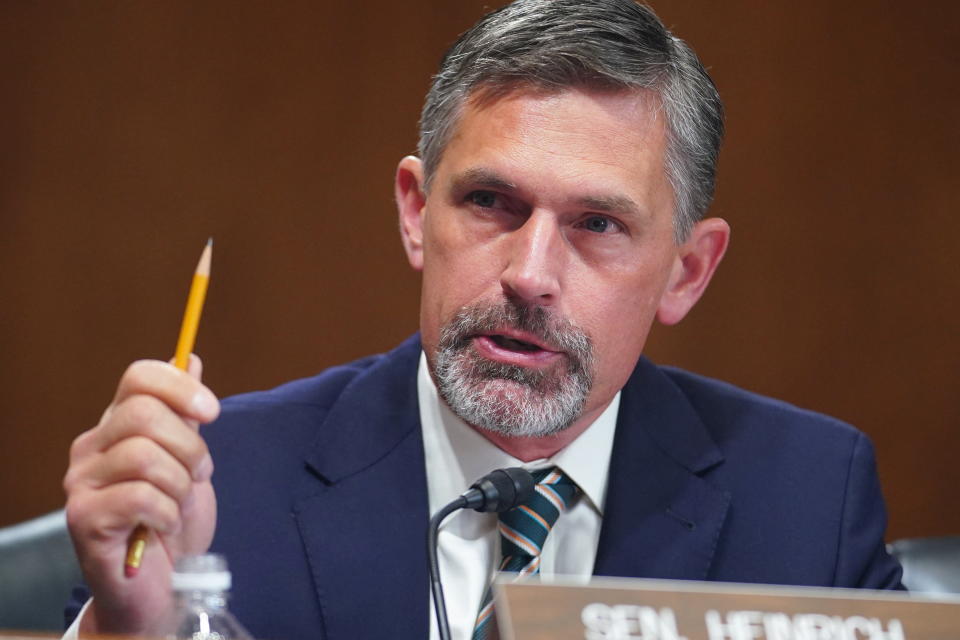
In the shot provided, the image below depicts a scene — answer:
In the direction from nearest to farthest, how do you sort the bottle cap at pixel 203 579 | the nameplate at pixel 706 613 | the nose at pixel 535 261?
the nameplate at pixel 706 613 < the bottle cap at pixel 203 579 < the nose at pixel 535 261

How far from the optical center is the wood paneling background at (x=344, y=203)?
3.05 m

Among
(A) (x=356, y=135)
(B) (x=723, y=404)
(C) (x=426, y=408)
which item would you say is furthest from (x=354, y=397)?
(A) (x=356, y=135)

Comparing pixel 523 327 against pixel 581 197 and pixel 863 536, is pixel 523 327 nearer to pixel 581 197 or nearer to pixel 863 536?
pixel 581 197

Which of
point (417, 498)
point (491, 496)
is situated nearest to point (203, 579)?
point (491, 496)

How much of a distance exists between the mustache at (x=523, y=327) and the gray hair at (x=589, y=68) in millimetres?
294

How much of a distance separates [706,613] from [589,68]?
3.23 feet

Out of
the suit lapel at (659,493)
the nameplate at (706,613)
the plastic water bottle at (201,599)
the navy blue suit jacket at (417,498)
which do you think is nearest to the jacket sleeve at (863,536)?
the navy blue suit jacket at (417,498)

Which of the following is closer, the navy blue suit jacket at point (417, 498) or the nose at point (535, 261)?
the nose at point (535, 261)

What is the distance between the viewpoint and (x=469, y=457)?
1.89m

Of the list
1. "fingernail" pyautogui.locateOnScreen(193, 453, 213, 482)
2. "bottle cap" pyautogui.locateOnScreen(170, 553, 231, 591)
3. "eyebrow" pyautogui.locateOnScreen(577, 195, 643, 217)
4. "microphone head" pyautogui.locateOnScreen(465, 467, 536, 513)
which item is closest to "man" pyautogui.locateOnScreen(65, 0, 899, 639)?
"eyebrow" pyautogui.locateOnScreen(577, 195, 643, 217)

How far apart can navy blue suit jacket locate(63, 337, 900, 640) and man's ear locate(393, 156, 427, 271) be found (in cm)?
20

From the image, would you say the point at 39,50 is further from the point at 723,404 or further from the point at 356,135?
the point at 723,404

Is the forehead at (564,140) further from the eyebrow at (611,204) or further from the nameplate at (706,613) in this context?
the nameplate at (706,613)

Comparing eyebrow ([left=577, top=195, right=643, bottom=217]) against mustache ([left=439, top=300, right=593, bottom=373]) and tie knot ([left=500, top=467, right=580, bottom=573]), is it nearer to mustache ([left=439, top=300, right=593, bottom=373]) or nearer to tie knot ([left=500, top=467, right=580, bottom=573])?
mustache ([left=439, top=300, right=593, bottom=373])
